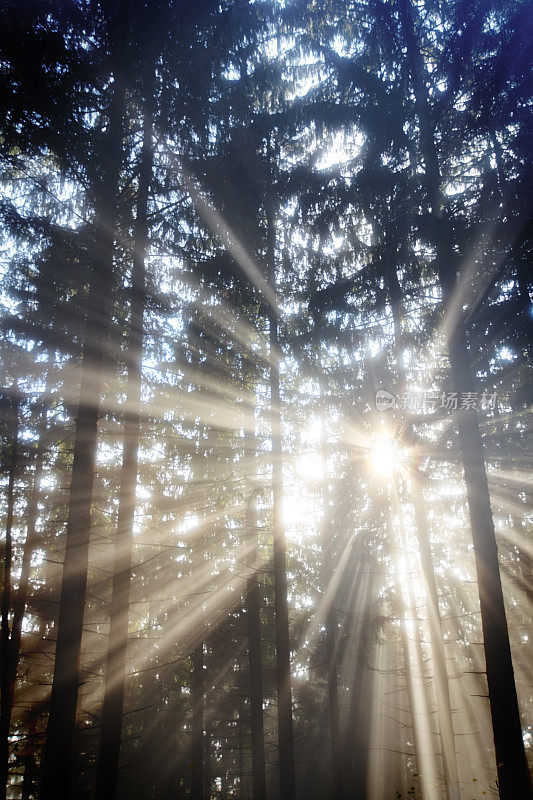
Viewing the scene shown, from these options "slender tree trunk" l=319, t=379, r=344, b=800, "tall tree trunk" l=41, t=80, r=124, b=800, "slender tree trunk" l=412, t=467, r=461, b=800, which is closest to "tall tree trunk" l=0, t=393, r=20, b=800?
"tall tree trunk" l=41, t=80, r=124, b=800

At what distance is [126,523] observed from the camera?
22.9 feet

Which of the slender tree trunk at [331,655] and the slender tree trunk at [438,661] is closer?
the slender tree trunk at [438,661]

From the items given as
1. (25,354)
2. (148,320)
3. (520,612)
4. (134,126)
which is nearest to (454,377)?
(148,320)

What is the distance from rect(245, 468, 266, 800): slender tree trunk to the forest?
59 mm

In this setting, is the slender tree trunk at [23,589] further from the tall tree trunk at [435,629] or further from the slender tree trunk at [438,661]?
the slender tree trunk at [438,661]

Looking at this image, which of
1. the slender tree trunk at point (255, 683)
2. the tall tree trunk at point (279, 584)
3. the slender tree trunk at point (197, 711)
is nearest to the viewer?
the tall tree trunk at point (279, 584)

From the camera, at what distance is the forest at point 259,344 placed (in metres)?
6.63

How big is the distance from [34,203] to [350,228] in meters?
6.05

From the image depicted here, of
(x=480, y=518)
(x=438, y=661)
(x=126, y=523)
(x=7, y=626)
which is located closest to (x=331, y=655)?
(x=438, y=661)

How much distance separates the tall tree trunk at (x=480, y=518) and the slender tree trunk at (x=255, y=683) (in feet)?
17.0

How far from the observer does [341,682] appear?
17156mm

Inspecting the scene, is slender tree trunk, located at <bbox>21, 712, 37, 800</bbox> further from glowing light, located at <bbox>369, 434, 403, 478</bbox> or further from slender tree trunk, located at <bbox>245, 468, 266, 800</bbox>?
glowing light, located at <bbox>369, 434, 403, 478</bbox>

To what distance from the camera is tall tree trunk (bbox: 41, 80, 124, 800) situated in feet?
17.1

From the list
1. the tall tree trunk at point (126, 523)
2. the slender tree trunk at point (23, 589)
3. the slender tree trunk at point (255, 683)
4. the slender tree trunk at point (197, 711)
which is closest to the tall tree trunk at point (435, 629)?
the slender tree trunk at point (255, 683)
